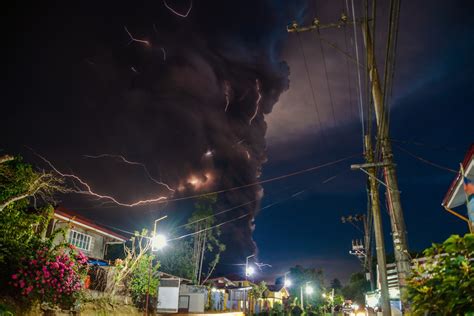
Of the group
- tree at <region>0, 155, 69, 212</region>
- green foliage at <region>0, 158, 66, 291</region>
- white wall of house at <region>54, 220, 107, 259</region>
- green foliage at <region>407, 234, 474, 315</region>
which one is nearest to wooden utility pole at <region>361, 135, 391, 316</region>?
green foliage at <region>407, 234, 474, 315</region>

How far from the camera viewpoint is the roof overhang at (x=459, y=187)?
778 centimetres

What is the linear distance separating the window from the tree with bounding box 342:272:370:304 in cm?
6225

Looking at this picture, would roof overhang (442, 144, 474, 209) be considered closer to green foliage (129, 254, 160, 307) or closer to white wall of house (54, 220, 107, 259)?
green foliage (129, 254, 160, 307)

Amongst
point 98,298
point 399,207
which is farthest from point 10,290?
point 399,207

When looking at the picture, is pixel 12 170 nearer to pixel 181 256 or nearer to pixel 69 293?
pixel 69 293

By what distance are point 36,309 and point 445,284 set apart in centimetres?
1342

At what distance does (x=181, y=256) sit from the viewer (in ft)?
166

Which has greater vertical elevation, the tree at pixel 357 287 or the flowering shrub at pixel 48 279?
the tree at pixel 357 287

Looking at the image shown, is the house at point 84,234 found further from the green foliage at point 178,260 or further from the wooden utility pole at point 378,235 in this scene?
the green foliage at point 178,260

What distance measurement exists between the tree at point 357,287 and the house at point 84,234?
199 feet

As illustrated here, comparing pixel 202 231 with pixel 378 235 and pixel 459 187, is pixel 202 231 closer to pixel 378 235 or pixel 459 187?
pixel 378 235

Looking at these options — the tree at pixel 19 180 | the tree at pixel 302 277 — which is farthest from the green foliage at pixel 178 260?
the tree at pixel 19 180

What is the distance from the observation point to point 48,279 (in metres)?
12.1

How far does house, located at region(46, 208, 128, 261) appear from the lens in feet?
60.6
